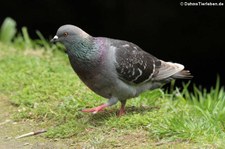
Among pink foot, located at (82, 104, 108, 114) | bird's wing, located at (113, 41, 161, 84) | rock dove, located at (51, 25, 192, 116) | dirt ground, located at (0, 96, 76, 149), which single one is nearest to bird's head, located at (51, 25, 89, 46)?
rock dove, located at (51, 25, 192, 116)

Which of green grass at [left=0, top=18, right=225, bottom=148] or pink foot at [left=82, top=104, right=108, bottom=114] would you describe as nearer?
green grass at [left=0, top=18, right=225, bottom=148]

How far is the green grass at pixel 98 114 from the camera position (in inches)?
200

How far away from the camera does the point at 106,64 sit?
17.8ft

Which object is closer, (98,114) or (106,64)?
(106,64)

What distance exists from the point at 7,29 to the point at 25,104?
3.26 m

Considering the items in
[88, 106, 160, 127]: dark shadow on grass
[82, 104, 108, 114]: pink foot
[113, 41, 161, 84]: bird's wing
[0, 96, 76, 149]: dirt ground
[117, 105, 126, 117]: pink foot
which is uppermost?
[113, 41, 161, 84]: bird's wing

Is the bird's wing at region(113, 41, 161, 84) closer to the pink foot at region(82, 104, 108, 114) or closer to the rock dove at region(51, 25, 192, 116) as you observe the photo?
the rock dove at region(51, 25, 192, 116)

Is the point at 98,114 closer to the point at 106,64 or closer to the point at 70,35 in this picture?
the point at 106,64

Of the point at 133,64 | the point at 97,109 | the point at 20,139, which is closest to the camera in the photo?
the point at 20,139

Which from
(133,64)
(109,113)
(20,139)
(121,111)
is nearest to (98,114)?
(109,113)

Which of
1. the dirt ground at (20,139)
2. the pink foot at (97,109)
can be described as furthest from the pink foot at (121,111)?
the dirt ground at (20,139)

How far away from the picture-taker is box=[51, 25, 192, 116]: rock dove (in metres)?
5.40

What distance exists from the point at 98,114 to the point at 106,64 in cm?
66

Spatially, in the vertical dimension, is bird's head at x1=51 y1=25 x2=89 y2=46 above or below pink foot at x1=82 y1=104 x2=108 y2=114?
above
